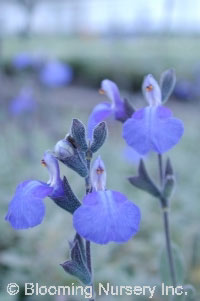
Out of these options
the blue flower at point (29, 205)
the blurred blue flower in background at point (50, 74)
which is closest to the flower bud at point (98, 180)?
the blue flower at point (29, 205)

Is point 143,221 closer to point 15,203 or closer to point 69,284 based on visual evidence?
point 69,284

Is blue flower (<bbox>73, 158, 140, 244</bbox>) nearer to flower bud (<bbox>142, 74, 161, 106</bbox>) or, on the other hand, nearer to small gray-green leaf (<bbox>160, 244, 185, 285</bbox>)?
flower bud (<bbox>142, 74, 161, 106</bbox>)

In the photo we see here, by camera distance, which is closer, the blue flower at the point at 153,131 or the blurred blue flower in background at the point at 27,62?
the blue flower at the point at 153,131

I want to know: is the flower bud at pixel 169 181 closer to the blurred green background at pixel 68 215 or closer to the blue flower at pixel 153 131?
the blurred green background at pixel 68 215

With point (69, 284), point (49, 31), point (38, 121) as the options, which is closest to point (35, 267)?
point (69, 284)

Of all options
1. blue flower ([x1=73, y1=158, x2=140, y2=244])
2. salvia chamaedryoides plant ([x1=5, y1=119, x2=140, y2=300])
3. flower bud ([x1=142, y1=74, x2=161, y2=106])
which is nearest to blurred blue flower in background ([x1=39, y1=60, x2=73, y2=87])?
flower bud ([x1=142, y1=74, x2=161, y2=106])

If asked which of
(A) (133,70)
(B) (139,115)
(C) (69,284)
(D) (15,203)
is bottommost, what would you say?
(C) (69,284)
